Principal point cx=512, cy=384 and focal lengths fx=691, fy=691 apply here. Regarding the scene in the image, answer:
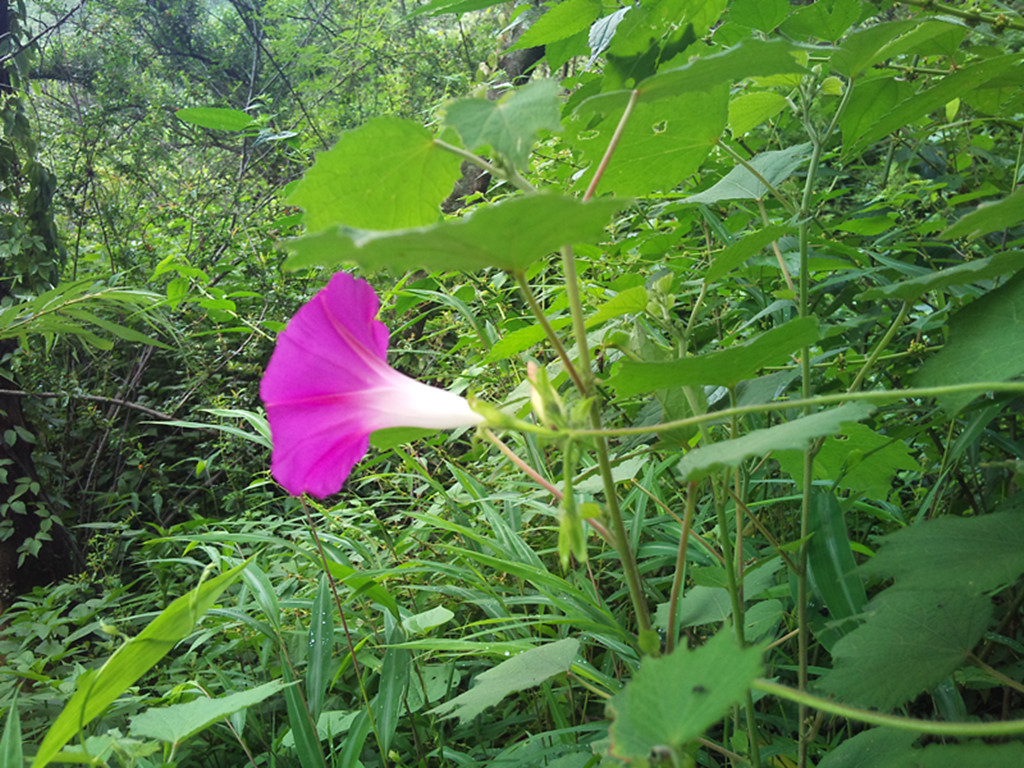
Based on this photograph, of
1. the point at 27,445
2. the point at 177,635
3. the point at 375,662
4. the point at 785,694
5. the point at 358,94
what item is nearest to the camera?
the point at 785,694

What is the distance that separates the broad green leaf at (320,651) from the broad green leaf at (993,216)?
87cm

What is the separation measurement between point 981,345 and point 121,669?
725mm

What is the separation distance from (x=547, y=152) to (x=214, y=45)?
23.5 ft

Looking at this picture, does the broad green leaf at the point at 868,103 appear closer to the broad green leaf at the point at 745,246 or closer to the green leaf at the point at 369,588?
the broad green leaf at the point at 745,246

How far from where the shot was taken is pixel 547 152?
6.54 feet

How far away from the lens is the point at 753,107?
2.45 feet

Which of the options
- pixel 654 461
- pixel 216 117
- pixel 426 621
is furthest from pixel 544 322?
pixel 216 117

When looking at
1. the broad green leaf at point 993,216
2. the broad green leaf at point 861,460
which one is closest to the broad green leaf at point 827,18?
the broad green leaf at point 993,216

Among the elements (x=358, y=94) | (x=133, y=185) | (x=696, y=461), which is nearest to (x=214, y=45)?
(x=358, y=94)

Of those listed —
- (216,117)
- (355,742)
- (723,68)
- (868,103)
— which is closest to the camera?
(723,68)

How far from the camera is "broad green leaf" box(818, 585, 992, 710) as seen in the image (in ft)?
1.66

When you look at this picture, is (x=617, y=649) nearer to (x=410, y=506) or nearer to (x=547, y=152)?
(x=410, y=506)

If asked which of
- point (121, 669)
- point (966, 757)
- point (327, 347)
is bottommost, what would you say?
point (966, 757)

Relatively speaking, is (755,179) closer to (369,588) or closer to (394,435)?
(394,435)
